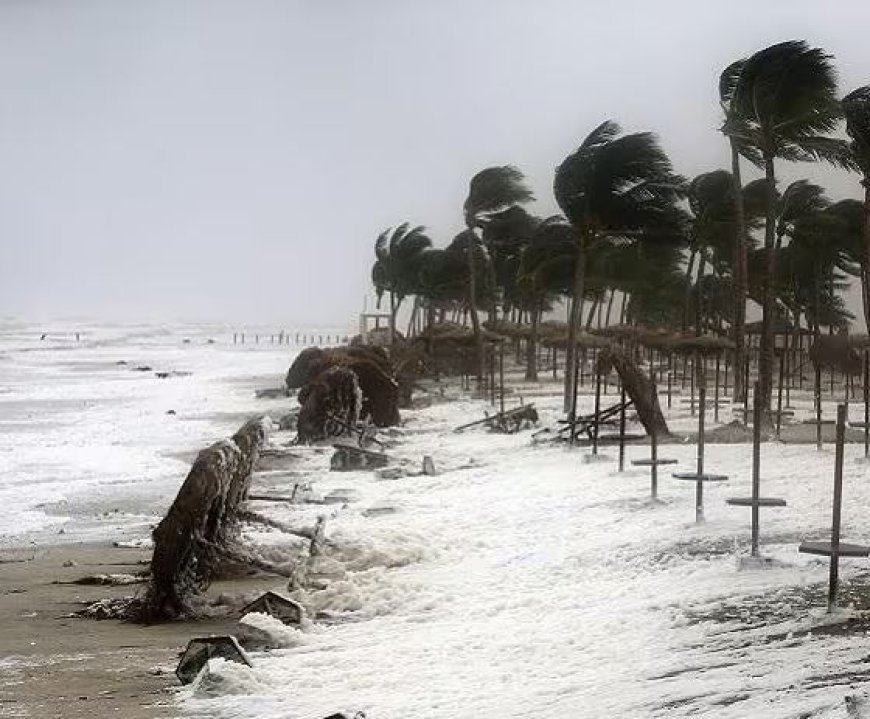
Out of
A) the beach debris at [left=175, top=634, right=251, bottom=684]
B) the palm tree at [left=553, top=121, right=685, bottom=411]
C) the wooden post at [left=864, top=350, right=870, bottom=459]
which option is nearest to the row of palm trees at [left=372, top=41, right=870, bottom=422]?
the palm tree at [left=553, top=121, right=685, bottom=411]

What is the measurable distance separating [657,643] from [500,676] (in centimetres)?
107

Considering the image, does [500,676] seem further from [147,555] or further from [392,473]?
[392,473]

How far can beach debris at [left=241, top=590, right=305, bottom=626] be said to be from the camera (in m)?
8.86

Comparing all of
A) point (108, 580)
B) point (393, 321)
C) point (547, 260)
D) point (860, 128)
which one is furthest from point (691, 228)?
point (108, 580)

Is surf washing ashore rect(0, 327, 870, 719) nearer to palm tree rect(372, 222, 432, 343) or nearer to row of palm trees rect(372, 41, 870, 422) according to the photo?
row of palm trees rect(372, 41, 870, 422)

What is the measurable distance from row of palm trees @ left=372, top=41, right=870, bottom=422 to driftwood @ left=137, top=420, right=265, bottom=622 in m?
14.4

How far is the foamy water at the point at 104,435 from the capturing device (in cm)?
1574

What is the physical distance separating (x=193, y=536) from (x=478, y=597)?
2.58 metres

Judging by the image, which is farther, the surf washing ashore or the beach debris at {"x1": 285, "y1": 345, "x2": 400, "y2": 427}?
the beach debris at {"x1": 285, "y1": 345, "x2": 400, "y2": 427}

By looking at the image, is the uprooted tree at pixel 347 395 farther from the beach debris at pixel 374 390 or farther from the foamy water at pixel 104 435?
the foamy water at pixel 104 435

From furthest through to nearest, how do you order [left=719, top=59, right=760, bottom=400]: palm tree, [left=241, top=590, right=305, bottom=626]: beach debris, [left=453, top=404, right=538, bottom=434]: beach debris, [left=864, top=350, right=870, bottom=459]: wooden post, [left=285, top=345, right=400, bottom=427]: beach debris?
[left=285, top=345, right=400, bottom=427]: beach debris < [left=719, top=59, right=760, bottom=400]: palm tree < [left=453, top=404, right=538, bottom=434]: beach debris < [left=864, top=350, right=870, bottom=459]: wooden post < [left=241, top=590, right=305, bottom=626]: beach debris

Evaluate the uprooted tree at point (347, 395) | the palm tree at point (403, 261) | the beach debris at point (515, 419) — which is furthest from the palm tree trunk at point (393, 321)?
the beach debris at point (515, 419)

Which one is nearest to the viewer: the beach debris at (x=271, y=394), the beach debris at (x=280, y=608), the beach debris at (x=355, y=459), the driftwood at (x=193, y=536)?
the beach debris at (x=280, y=608)

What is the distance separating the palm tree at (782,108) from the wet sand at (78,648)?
16226 mm
